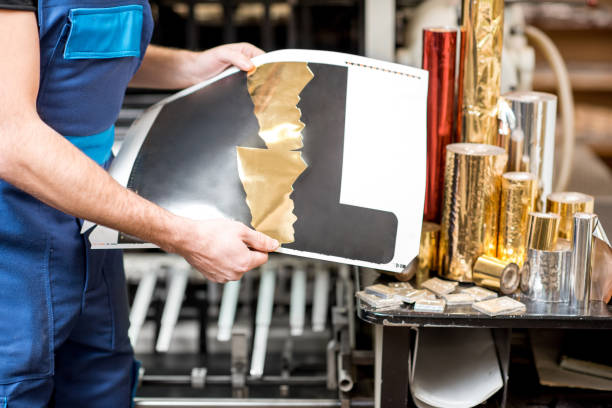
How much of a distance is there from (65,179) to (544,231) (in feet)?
2.21

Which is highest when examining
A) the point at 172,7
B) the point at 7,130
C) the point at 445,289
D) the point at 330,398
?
the point at 172,7

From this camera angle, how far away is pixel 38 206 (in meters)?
1.03

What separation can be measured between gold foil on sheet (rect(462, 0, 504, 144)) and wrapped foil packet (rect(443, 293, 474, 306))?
26cm

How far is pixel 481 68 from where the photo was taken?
113 cm

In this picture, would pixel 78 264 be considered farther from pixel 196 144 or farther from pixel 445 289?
pixel 445 289

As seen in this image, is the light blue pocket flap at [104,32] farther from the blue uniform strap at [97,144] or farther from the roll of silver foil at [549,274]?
the roll of silver foil at [549,274]

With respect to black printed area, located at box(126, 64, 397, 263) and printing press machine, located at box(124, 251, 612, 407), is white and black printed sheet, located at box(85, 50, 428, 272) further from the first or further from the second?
printing press machine, located at box(124, 251, 612, 407)

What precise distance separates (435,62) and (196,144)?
401mm

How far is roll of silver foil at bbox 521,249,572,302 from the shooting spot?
1.06 meters

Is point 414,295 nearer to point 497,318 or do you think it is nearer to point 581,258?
point 497,318

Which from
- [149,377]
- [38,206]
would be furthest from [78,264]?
[149,377]

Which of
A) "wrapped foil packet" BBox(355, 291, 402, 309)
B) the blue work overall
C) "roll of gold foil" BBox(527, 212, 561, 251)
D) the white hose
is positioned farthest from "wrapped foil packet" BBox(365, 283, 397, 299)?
the white hose

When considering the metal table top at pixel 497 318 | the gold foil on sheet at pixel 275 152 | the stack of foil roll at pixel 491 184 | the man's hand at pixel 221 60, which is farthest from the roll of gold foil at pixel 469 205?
the man's hand at pixel 221 60

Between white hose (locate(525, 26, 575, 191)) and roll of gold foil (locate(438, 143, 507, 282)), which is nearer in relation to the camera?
roll of gold foil (locate(438, 143, 507, 282))
